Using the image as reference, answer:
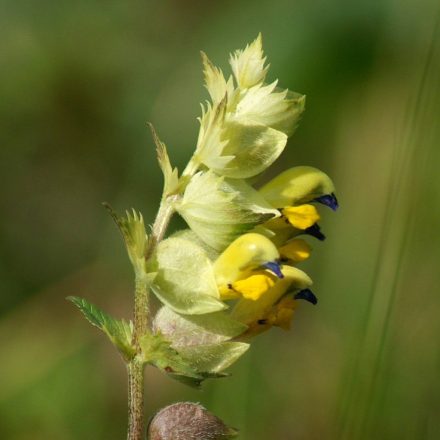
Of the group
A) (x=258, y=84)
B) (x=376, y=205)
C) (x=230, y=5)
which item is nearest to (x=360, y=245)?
(x=376, y=205)

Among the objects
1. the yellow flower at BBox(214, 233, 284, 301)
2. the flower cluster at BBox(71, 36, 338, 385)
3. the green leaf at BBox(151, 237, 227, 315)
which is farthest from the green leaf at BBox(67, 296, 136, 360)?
the yellow flower at BBox(214, 233, 284, 301)

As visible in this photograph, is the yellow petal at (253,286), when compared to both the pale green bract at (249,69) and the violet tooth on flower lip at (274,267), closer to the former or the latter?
the violet tooth on flower lip at (274,267)

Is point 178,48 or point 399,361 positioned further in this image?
point 178,48

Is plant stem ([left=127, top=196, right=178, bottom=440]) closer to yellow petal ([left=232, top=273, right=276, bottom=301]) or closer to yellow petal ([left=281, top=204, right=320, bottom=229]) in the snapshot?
yellow petal ([left=232, top=273, right=276, bottom=301])

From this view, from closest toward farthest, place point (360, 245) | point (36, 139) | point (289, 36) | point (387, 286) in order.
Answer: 1. point (387, 286)
2. point (360, 245)
3. point (289, 36)
4. point (36, 139)

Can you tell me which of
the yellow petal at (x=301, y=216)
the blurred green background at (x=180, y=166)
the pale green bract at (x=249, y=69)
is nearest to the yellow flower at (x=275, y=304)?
the yellow petal at (x=301, y=216)

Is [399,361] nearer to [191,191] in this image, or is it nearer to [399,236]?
[399,236]

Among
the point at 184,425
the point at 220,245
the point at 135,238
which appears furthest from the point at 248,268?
the point at 184,425

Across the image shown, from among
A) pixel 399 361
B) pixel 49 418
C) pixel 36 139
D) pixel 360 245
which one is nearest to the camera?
pixel 399 361
